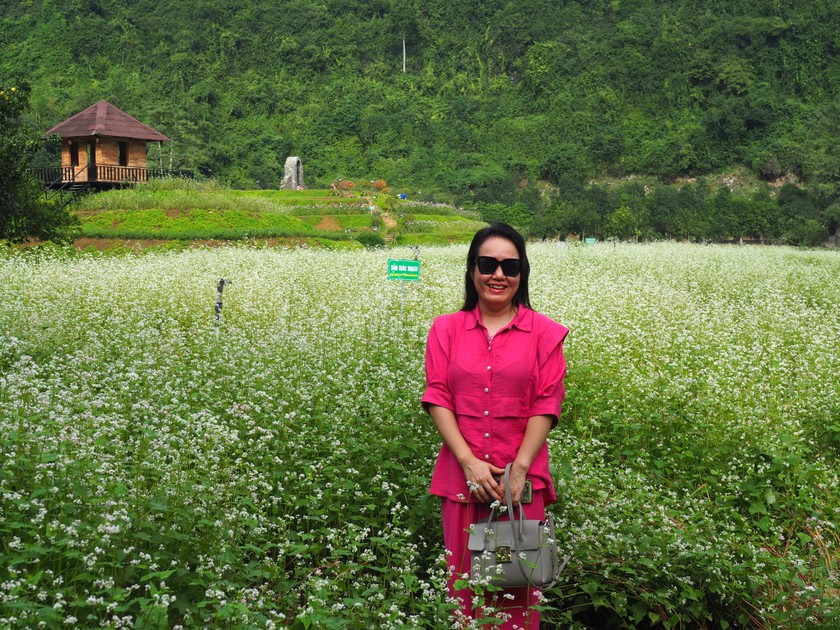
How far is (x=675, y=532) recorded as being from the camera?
4.00 meters

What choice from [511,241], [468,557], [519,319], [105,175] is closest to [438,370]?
[519,319]

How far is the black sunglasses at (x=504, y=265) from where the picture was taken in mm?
3363

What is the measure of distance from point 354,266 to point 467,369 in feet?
36.3

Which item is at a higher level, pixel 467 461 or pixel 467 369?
pixel 467 369

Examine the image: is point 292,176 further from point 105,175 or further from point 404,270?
point 404,270

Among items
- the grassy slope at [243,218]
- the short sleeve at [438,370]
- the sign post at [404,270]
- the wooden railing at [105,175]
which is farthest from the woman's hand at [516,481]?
the wooden railing at [105,175]

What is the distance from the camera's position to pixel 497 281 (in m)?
3.38

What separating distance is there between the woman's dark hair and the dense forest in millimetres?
39675

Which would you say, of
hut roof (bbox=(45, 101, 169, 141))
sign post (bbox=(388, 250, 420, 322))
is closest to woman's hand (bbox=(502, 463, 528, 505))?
sign post (bbox=(388, 250, 420, 322))

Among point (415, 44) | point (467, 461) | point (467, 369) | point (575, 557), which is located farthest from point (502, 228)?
point (415, 44)

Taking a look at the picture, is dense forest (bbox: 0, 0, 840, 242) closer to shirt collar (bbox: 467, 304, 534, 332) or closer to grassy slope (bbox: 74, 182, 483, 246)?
grassy slope (bbox: 74, 182, 483, 246)

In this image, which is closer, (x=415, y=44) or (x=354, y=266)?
(x=354, y=266)

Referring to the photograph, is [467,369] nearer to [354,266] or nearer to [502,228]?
[502,228]

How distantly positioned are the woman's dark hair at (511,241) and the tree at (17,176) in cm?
882
